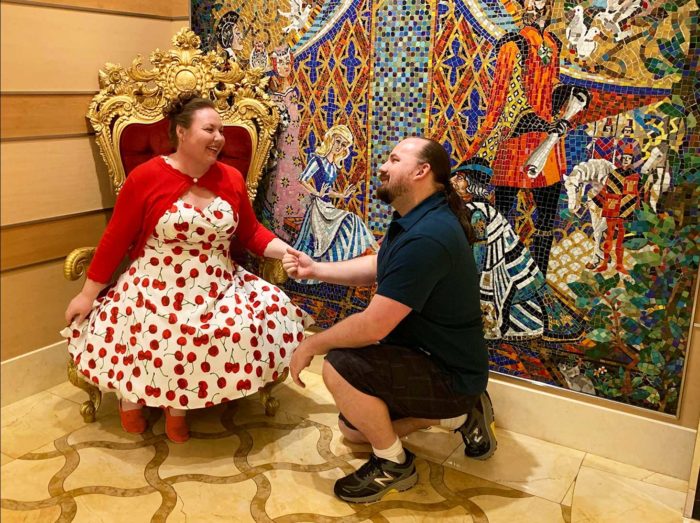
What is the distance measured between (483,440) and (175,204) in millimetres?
1433

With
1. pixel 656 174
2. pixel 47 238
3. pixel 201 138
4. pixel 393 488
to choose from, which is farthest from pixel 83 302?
pixel 656 174

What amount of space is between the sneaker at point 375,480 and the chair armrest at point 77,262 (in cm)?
129

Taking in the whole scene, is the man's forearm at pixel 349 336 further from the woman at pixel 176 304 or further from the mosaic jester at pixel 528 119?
the mosaic jester at pixel 528 119

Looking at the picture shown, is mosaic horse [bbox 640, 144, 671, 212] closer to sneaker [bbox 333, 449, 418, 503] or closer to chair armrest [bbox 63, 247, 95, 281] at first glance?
sneaker [bbox 333, 449, 418, 503]

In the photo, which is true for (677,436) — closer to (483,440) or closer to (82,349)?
(483,440)

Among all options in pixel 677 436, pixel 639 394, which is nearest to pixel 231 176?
pixel 639 394

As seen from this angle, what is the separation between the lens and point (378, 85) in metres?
2.70

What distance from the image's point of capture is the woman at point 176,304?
2350mm

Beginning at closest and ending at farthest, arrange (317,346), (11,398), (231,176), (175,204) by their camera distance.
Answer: (317,346), (175,204), (231,176), (11,398)

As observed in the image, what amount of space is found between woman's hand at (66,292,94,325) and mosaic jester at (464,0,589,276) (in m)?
1.57

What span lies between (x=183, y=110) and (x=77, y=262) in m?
0.73

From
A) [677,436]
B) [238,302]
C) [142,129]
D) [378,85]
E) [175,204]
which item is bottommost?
[677,436]

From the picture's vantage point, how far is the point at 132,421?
2533 millimetres

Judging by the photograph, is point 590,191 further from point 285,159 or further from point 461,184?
point 285,159
